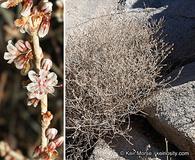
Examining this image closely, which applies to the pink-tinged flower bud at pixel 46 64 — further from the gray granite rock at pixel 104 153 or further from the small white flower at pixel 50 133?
the gray granite rock at pixel 104 153

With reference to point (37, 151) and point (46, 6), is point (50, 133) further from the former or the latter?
point (46, 6)

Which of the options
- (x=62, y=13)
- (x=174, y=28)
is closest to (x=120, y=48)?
(x=174, y=28)

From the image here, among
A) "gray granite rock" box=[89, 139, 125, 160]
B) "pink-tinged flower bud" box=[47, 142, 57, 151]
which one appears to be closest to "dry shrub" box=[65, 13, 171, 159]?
"gray granite rock" box=[89, 139, 125, 160]

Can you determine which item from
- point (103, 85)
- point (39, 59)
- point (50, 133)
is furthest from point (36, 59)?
point (103, 85)

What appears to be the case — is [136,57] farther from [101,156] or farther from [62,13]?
[62,13]

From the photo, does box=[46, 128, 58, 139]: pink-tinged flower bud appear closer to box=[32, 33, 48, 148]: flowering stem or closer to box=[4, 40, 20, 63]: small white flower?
box=[32, 33, 48, 148]: flowering stem

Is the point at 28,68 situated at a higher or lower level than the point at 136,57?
higher
